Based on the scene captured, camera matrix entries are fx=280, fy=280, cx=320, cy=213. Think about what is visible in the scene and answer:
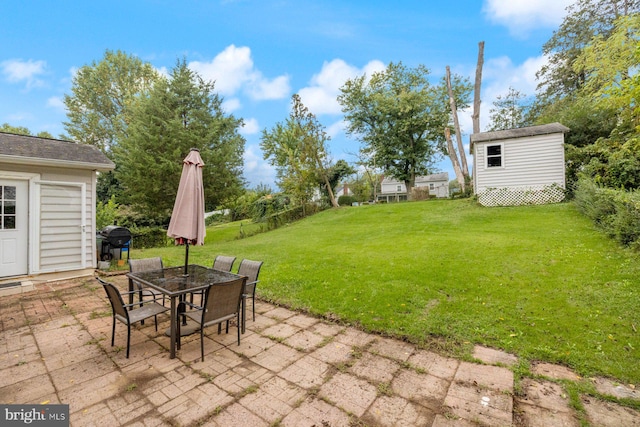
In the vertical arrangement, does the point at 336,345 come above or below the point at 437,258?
below

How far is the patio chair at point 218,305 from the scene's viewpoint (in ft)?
10.2

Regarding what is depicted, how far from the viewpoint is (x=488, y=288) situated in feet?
16.0

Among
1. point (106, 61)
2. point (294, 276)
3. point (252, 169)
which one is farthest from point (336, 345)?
point (106, 61)

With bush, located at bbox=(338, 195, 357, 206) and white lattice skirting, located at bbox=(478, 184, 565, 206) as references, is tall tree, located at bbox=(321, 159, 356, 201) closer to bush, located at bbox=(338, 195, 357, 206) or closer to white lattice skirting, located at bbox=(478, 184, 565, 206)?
bush, located at bbox=(338, 195, 357, 206)

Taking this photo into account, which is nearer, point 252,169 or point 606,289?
point 606,289

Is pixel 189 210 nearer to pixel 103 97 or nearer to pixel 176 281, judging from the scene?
pixel 176 281

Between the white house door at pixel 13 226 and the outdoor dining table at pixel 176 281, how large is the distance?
439 centimetres

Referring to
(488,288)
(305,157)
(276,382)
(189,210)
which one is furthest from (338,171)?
(276,382)

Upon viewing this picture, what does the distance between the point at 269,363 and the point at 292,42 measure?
12274mm

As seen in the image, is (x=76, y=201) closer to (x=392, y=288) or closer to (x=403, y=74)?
(x=392, y=288)

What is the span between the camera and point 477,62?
18469mm

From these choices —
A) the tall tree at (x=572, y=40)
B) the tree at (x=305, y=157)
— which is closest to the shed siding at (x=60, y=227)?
the tree at (x=305, y=157)

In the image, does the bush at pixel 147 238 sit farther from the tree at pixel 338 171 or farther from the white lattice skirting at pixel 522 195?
the white lattice skirting at pixel 522 195

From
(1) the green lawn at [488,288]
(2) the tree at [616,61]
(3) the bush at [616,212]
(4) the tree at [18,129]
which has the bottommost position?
(1) the green lawn at [488,288]
